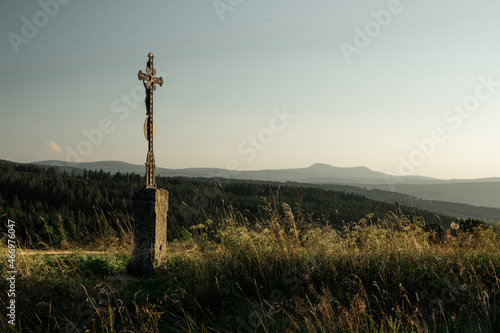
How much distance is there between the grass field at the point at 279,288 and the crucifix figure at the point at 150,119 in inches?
72.6

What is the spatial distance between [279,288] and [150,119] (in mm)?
4436

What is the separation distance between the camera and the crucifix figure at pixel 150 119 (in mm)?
7191

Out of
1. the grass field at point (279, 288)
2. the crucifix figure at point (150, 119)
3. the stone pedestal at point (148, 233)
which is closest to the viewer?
the grass field at point (279, 288)

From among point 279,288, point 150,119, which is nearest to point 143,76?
point 150,119

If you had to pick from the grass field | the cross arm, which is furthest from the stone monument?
the cross arm

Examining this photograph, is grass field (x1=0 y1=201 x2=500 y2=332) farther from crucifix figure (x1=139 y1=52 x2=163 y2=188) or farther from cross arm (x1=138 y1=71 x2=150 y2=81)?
cross arm (x1=138 y1=71 x2=150 y2=81)

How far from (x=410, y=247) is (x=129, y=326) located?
417cm

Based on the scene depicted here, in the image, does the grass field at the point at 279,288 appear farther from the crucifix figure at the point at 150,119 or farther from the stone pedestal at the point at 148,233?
the crucifix figure at the point at 150,119

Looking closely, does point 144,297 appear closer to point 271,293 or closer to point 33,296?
point 33,296

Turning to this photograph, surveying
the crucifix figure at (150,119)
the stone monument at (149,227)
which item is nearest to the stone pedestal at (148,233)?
the stone monument at (149,227)

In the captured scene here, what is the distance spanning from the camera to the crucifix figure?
7191 millimetres

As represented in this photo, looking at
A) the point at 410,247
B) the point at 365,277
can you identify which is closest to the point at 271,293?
the point at 365,277

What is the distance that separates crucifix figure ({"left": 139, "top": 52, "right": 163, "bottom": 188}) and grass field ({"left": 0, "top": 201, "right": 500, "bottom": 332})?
72.6 inches

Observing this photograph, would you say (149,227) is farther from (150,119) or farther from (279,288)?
(279,288)
